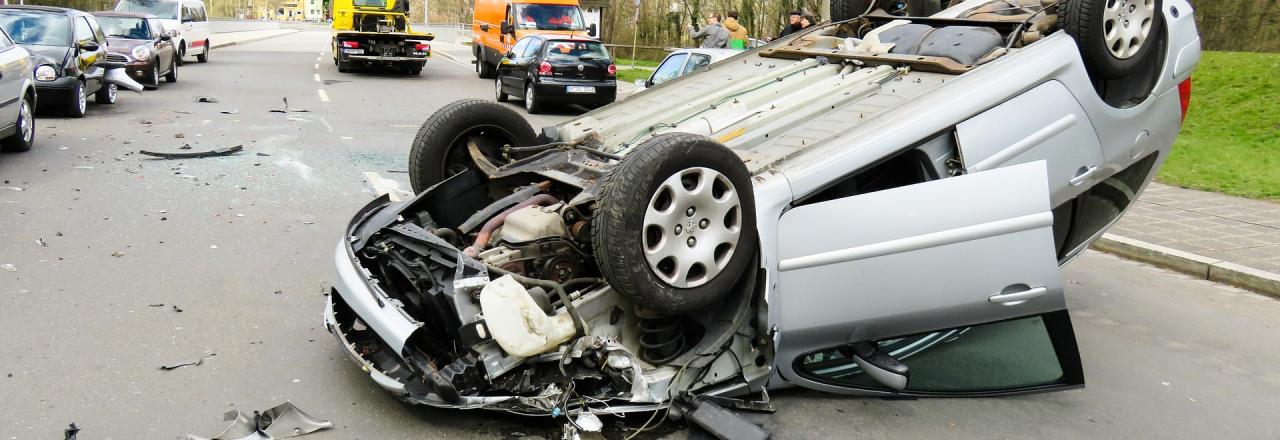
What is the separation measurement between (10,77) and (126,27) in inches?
390

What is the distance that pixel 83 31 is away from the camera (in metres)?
14.4

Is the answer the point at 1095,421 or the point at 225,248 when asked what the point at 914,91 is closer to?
the point at 1095,421

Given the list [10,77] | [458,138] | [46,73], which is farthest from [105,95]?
[458,138]

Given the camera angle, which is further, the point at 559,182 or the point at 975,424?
the point at 559,182

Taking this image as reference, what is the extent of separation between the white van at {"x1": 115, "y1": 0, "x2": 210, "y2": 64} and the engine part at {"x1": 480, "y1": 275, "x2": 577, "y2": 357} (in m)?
22.6

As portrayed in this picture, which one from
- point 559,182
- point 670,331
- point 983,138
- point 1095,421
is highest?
point 983,138

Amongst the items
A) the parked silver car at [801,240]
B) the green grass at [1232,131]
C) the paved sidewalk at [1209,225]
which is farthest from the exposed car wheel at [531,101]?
the parked silver car at [801,240]

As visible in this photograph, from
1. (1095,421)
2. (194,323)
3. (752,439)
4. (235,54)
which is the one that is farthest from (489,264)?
(235,54)

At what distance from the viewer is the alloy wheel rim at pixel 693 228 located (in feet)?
12.7

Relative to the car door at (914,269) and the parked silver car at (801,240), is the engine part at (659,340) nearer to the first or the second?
the parked silver car at (801,240)

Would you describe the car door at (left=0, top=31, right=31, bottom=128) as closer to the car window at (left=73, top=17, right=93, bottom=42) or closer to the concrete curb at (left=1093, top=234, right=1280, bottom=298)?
the car window at (left=73, top=17, right=93, bottom=42)

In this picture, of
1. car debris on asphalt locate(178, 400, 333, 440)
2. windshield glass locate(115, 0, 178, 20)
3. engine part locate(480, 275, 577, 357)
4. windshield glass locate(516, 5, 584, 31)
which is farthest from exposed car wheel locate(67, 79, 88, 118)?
windshield glass locate(516, 5, 584, 31)

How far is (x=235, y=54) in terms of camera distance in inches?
1282

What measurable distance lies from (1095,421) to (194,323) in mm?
4421
